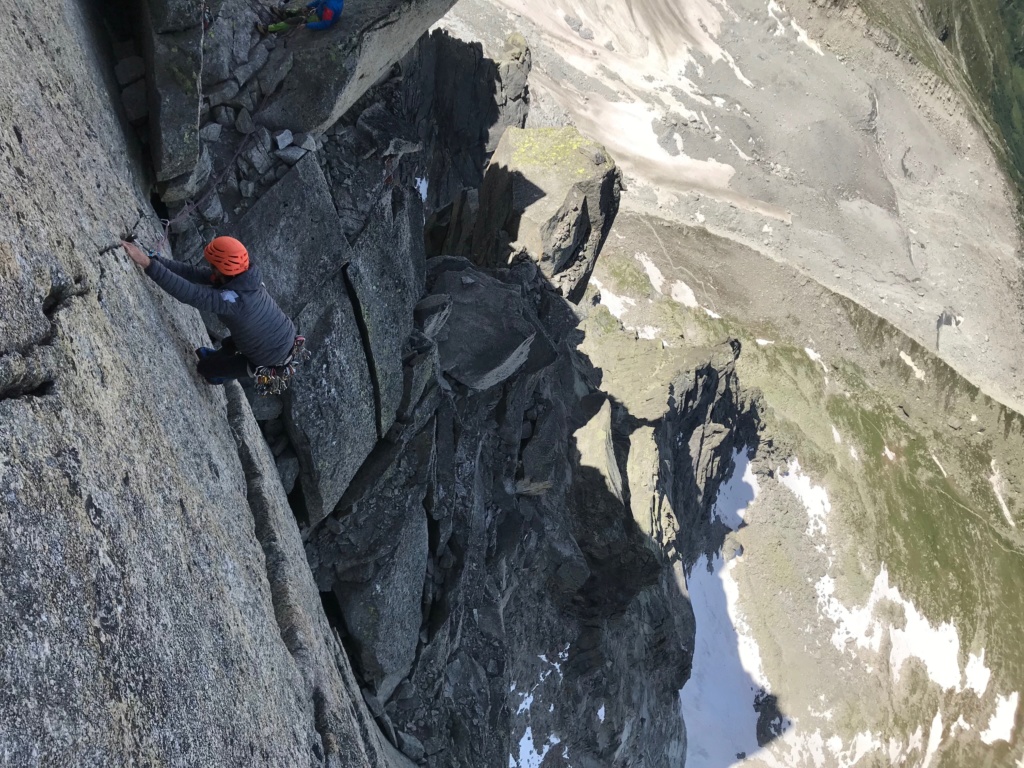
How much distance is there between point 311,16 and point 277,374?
7.48 m

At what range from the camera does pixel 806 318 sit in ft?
174

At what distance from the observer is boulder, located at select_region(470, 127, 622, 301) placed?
27.4m

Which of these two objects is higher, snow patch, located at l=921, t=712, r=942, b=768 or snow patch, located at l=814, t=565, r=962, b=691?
snow patch, located at l=814, t=565, r=962, b=691

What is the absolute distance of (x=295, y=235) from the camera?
1362 centimetres

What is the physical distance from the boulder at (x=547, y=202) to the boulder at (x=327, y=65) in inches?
543

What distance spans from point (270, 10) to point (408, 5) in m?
Answer: 2.64

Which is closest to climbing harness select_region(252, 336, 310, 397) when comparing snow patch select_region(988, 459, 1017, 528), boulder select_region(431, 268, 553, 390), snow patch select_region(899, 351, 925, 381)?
boulder select_region(431, 268, 553, 390)

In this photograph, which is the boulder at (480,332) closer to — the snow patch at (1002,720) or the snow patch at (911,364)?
the snow patch at (911,364)

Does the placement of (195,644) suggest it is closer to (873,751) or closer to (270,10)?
(270,10)

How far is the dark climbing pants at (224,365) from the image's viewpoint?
9.48 m

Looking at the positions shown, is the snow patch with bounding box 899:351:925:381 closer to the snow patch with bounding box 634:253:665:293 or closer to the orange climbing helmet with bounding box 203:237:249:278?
the snow patch with bounding box 634:253:665:293

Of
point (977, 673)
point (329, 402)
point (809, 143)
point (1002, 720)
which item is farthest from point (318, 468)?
point (809, 143)

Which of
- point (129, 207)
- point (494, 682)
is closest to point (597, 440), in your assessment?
point (494, 682)

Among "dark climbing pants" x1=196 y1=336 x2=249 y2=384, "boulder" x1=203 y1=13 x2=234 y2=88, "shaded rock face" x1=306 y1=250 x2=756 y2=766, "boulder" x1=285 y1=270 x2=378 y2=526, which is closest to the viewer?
"dark climbing pants" x1=196 y1=336 x2=249 y2=384
